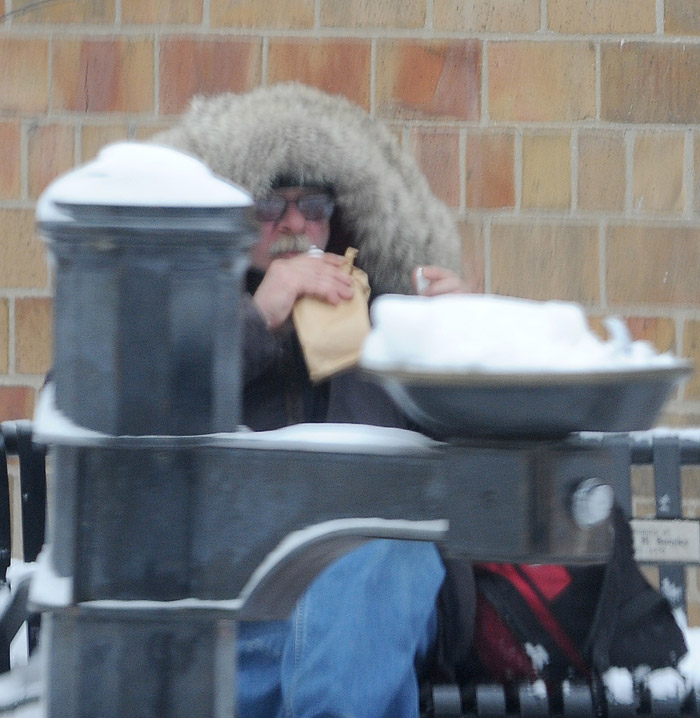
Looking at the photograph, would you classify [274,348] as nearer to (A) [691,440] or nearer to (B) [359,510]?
(A) [691,440]

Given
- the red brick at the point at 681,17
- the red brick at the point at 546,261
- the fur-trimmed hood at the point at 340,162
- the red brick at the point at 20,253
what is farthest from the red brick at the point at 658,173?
the red brick at the point at 20,253

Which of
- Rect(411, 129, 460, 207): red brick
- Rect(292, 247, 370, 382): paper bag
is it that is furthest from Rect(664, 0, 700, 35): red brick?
Rect(292, 247, 370, 382): paper bag

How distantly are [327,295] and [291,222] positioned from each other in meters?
0.34

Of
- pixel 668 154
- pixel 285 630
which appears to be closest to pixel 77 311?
pixel 285 630

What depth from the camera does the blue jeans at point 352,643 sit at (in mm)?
1625

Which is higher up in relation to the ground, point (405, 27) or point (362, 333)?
point (405, 27)

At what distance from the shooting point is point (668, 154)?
121 inches

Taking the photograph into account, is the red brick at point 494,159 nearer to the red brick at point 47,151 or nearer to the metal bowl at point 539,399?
the red brick at point 47,151

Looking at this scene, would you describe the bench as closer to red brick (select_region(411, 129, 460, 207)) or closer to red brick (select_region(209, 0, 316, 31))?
red brick (select_region(411, 129, 460, 207))

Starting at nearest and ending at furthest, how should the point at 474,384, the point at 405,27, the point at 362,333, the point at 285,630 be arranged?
the point at 474,384
the point at 285,630
the point at 362,333
the point at 405,27

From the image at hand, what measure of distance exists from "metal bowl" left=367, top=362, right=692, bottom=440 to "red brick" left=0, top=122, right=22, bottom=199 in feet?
7.94

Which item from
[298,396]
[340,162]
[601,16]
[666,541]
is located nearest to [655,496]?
[666,541]

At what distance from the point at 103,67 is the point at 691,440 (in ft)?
6.21

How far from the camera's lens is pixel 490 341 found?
88cm
